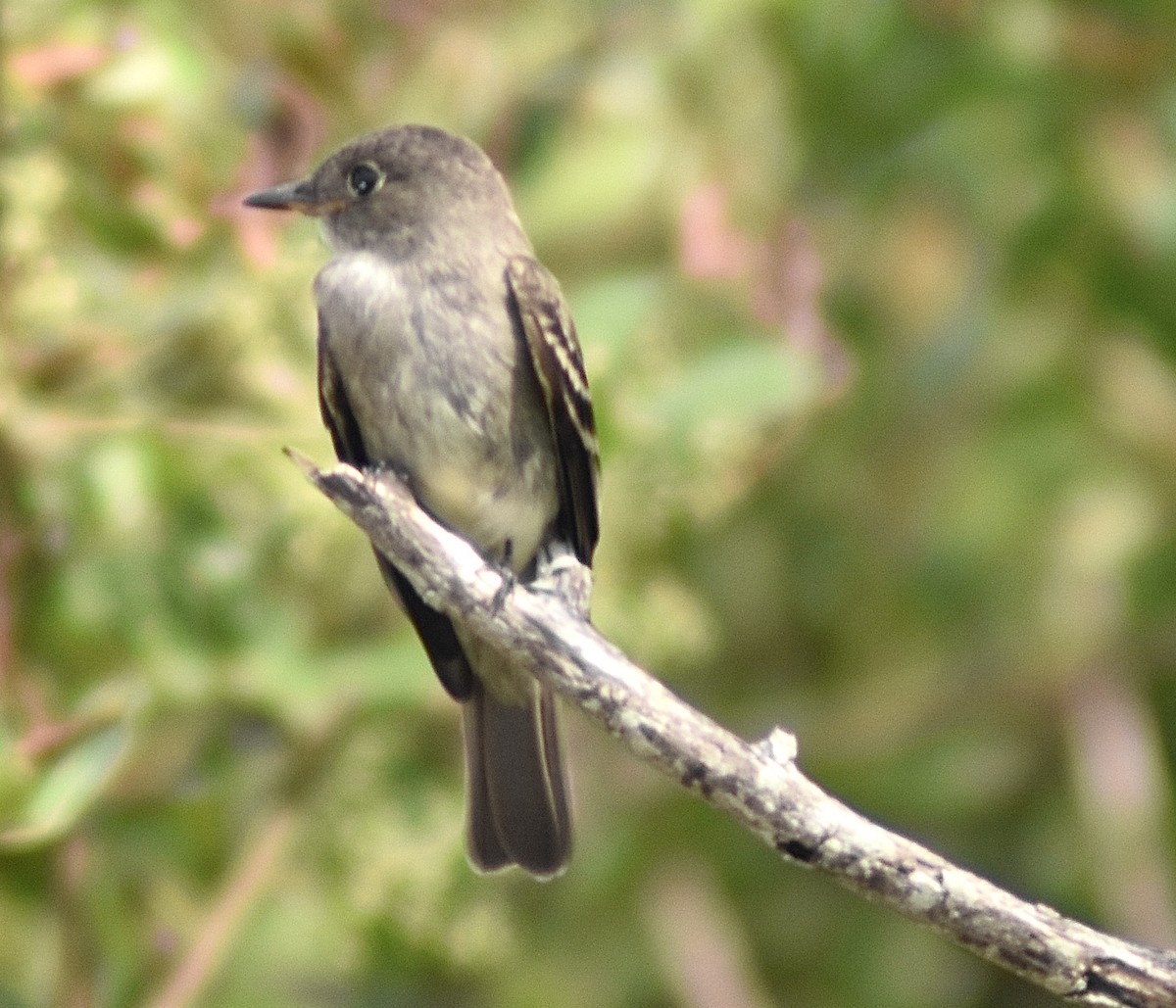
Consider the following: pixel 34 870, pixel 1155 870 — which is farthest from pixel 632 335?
pixel 1155 870

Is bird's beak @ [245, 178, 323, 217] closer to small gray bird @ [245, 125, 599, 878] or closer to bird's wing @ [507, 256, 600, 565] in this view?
small gray bird @ [245, 125, 599, 878]

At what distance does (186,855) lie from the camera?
4.79m

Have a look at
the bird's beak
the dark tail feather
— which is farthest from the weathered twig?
the bird's beak

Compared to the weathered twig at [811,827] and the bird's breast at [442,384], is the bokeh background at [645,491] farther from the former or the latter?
the weathered twig at [811,827]

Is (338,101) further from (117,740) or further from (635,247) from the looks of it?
(117,740)

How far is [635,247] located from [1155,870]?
172cm

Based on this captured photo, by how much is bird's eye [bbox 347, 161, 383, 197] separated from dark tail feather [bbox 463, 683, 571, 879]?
Result: 85cm

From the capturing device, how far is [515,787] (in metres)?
4.28

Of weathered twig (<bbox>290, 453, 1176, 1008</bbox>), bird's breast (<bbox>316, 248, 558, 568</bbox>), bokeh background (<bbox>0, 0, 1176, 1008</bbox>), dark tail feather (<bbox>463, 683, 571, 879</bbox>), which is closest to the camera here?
weathered twig (<bbox>290, 453, 1176, 1008</bbox>)

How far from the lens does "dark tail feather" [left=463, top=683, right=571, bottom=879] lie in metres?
4.18

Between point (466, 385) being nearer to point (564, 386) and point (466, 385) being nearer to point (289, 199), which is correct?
point (564, 386)

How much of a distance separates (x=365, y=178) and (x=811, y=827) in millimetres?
1588

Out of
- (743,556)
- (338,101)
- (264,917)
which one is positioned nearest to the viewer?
(338,101)

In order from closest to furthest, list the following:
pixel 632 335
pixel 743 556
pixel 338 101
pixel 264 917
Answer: pixel 632 335 → pixel 338 101 → pixel 264 917 → pixel 743 556
